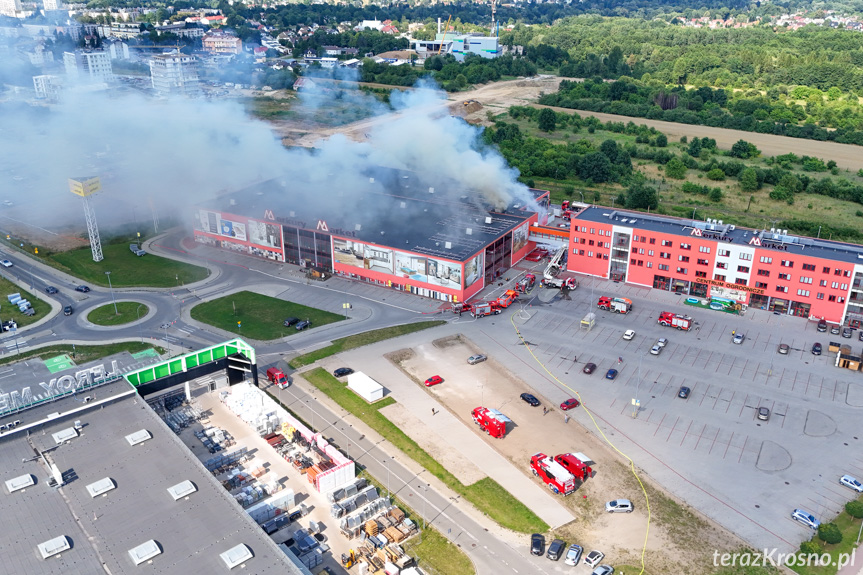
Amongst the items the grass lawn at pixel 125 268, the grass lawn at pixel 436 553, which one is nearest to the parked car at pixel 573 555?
the grass lawn at pixel 436 553

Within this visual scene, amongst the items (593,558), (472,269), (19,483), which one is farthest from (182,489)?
(472,269)

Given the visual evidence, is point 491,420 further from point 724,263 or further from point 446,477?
point 724,263

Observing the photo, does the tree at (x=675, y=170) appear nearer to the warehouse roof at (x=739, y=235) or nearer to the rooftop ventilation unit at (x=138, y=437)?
the warehouse roof at (x=739, y=235)

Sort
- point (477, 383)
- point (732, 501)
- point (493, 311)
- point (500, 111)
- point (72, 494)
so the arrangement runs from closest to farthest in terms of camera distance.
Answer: point (72, 494)
point (732, 501)
point (477, 383)
point (493, 311)
point (500, 111)

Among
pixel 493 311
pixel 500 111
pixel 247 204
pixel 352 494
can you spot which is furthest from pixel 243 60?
pixel 352 494

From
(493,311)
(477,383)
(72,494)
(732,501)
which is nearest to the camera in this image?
(72,494)

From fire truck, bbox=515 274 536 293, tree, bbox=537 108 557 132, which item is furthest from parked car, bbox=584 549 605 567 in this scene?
tree, bbox=537 108 557 132

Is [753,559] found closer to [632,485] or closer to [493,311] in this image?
[632,485]
